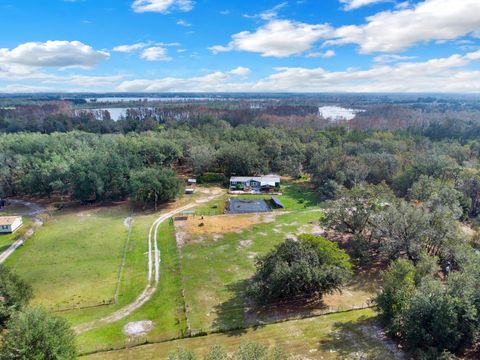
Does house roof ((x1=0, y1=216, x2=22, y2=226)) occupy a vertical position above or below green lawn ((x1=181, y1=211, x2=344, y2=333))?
above

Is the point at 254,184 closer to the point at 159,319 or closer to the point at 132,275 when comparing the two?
the point at 132,275

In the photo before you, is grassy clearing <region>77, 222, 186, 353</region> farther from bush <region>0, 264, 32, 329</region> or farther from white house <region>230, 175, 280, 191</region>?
white house <region>230, 175, 280, 191</region>

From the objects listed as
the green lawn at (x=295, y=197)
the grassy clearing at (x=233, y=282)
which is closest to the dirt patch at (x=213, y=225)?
the grassy clearing at (x=233, y=282)

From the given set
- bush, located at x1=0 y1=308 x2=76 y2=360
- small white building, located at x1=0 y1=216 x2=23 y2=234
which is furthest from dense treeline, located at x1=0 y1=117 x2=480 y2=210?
bush, located at x1=0 y1=308 x2=76 y2=360

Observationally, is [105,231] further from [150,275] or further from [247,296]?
[247,296]

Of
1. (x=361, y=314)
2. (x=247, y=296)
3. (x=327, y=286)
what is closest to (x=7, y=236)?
(x=247, y=296)

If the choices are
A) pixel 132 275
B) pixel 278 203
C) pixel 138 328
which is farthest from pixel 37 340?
pixel 278 203

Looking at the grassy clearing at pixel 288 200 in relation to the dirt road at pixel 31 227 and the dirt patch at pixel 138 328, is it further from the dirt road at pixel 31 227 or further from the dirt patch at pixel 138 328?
the dirt patch at pixel 138 328
